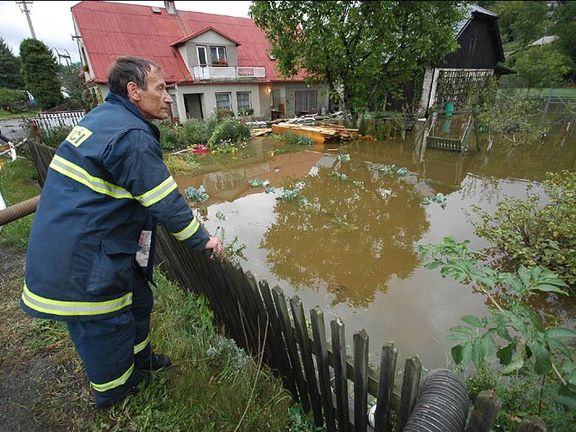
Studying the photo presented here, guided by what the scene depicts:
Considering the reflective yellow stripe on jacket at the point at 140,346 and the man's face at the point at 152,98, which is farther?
the reflective yellow stripe on jacket at the point at 140,346

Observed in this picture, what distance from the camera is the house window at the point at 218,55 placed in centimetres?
1696

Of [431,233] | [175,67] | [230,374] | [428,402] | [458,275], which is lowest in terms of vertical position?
[431,233]

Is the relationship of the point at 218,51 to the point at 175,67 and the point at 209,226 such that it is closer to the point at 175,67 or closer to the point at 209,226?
the point at 175,67

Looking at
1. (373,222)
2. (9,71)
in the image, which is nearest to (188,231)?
(373,222)

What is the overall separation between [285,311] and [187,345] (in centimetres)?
100

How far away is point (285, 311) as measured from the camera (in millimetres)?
1722

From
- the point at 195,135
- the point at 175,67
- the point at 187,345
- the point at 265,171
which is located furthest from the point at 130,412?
the point at 175,67

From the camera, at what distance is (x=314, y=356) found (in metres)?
2.00

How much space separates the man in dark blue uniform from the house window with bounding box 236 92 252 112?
17770 millimetres

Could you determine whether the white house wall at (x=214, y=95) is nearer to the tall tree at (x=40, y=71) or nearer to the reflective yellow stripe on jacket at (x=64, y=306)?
the tall tree at (x=40, y=71)

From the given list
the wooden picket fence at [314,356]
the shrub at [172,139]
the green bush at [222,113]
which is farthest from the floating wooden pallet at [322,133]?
the wooden picket fence at [314,356]

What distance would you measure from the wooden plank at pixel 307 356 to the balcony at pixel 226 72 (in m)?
17.4

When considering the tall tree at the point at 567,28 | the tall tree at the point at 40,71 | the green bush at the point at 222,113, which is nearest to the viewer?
the green bush at the point at 222,113

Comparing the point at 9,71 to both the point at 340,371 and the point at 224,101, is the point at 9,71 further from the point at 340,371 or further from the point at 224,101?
the point at 340,371
